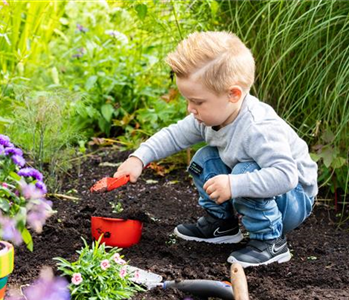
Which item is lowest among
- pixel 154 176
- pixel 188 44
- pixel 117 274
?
pixel 154 176

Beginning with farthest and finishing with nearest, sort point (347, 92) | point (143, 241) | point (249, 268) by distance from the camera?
point (347, 92)
point (143, 241)
point (249, 268)

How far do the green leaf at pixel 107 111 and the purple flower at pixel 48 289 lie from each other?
1.94 metres

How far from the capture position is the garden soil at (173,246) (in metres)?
2.50

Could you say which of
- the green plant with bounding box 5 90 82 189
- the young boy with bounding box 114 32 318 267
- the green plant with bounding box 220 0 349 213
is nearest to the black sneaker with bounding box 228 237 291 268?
the young boy with bounding box 114 32 318 267

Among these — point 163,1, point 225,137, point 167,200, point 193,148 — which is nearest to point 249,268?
point 225,137

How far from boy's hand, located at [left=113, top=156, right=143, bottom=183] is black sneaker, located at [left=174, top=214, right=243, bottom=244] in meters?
0.30

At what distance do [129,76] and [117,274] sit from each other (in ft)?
7.60

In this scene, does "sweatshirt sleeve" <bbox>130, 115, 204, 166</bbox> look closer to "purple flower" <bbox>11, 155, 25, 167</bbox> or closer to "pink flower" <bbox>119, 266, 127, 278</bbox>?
"pink flower" <bbox>119, 266, 127, 278</bbox>

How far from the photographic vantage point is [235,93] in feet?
8.71

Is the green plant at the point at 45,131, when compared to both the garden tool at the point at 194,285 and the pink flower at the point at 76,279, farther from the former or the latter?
the pink flower at the point at 76,279

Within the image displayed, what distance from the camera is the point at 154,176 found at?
3729 mm

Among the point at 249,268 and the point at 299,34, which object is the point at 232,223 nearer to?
the point at 249,268

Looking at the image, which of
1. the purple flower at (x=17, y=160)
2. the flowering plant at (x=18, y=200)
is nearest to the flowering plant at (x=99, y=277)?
the flowering plant at (x=18, y=200)

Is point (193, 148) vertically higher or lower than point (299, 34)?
lower
